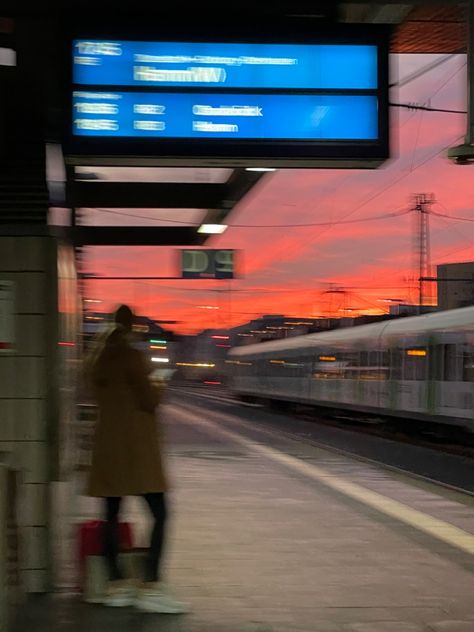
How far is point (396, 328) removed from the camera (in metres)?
24.7

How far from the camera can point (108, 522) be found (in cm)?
550

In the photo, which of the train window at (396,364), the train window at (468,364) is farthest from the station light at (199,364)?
the train window at (468,364)

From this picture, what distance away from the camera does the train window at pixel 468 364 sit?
63.7 ft

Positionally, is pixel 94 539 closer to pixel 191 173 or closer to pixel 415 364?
pixel 191 173

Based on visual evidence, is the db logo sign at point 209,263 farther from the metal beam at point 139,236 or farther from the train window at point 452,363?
the metal beam at point 139,236

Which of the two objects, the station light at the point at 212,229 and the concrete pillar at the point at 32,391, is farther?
the station light at the point at 212,229

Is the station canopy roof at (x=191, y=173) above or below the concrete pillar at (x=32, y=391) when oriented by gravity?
above

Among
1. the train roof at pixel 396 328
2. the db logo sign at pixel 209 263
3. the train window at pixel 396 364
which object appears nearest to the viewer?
the db logo sign at pixel 209 263

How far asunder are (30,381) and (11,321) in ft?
1.22

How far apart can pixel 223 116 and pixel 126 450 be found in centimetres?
193

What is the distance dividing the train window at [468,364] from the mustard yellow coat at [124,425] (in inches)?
583

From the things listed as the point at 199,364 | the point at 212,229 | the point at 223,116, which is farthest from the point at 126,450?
the point at 199,364

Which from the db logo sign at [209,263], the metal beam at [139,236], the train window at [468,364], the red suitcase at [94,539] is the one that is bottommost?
the red suitcase at [94,539]

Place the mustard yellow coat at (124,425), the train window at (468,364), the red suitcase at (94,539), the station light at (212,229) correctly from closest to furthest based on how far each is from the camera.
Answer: the mustard yellow coat at (124,425) < the red suitcase at (94,539) < the station light at (212,229) < the train window at (468,364)
